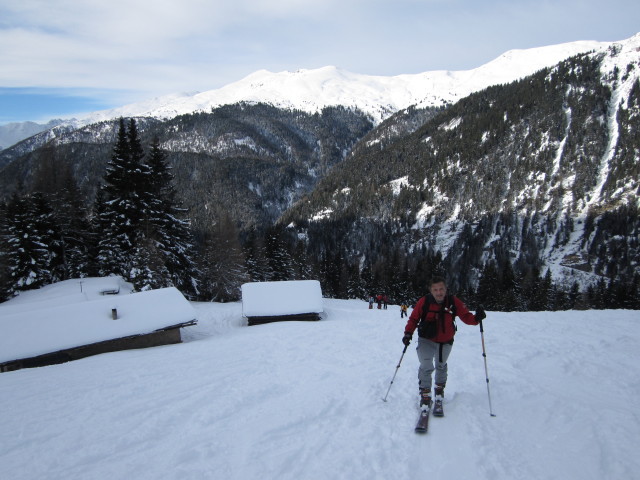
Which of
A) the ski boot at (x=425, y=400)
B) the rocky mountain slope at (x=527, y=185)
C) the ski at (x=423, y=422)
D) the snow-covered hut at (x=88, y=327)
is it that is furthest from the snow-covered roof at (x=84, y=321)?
the rocky mountain slope at (x=527, y=185)

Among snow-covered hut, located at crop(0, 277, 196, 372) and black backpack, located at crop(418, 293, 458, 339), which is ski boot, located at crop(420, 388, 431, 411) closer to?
black backpack, located at crop(418, 293, 458, 339)

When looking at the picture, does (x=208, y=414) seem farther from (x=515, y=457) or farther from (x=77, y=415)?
(x=515, y=457)

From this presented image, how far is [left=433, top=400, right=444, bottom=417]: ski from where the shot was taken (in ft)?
19.3

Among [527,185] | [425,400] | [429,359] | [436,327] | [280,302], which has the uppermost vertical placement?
[527,185]

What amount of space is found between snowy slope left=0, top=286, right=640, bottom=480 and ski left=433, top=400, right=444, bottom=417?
0.32 feet

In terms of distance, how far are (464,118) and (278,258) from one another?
18195 cm

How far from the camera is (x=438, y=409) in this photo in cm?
593

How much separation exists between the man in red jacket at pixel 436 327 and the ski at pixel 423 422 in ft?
0.31

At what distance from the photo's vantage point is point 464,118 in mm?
195625

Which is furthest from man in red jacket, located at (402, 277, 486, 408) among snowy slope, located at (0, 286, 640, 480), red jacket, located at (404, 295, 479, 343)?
snowy slope, located at (0, 286, 640, 480)

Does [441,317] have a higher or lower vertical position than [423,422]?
higher

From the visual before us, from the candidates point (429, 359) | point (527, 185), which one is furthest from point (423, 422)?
point (527, 185)

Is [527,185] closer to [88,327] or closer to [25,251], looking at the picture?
[25,251]

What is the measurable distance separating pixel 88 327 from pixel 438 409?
17155 millimetres
